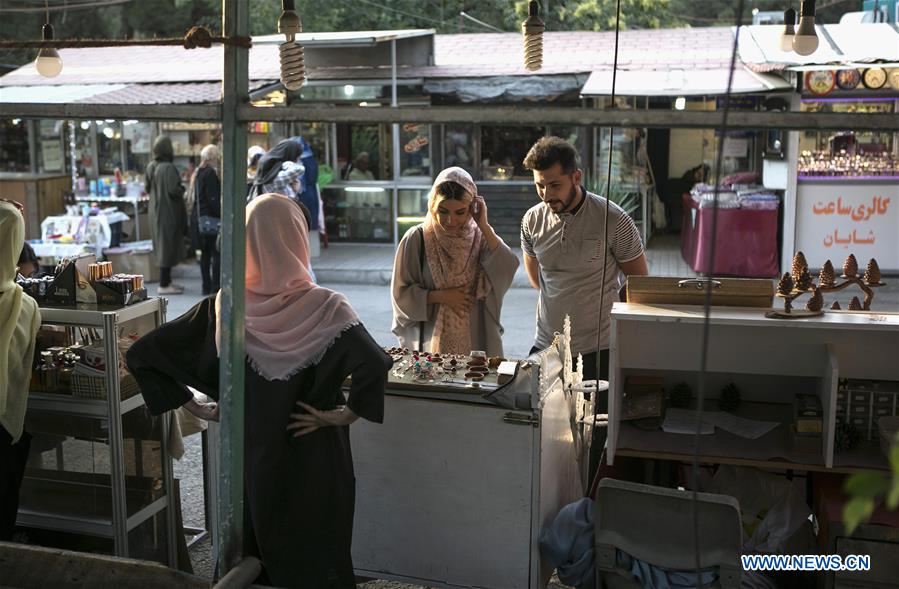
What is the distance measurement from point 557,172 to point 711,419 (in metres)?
1.33

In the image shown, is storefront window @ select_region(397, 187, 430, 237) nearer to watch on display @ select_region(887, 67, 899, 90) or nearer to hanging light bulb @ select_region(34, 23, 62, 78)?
watch on display @ select_region(887, 67, 899, 90)

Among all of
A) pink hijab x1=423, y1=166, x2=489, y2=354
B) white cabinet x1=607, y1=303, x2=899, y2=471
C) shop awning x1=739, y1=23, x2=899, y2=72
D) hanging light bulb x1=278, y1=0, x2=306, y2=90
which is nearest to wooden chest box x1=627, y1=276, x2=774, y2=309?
white cabinet x1=607, y1=303, x2=899, y2=471

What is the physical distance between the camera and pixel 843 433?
3438 mm

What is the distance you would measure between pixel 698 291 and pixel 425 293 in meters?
1.35

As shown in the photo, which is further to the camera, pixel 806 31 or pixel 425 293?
pixel 806 31

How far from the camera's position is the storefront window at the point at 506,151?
46.1 ft

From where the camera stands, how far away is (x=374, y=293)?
11.4 m

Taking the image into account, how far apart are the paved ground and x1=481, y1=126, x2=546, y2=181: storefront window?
6.44ft

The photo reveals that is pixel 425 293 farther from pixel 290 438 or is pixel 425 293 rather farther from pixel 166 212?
pixel 166 212

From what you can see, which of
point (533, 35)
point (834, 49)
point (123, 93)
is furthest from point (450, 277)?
point (123, 93)

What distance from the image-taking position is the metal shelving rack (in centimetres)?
377

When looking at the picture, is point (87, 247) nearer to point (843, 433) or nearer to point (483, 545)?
point (483, 545)

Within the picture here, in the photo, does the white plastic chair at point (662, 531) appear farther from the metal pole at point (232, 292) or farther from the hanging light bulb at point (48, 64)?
the hanging light bulb at point (48, 64)

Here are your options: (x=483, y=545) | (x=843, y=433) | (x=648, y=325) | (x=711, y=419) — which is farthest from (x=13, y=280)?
(x=843, y=433)
